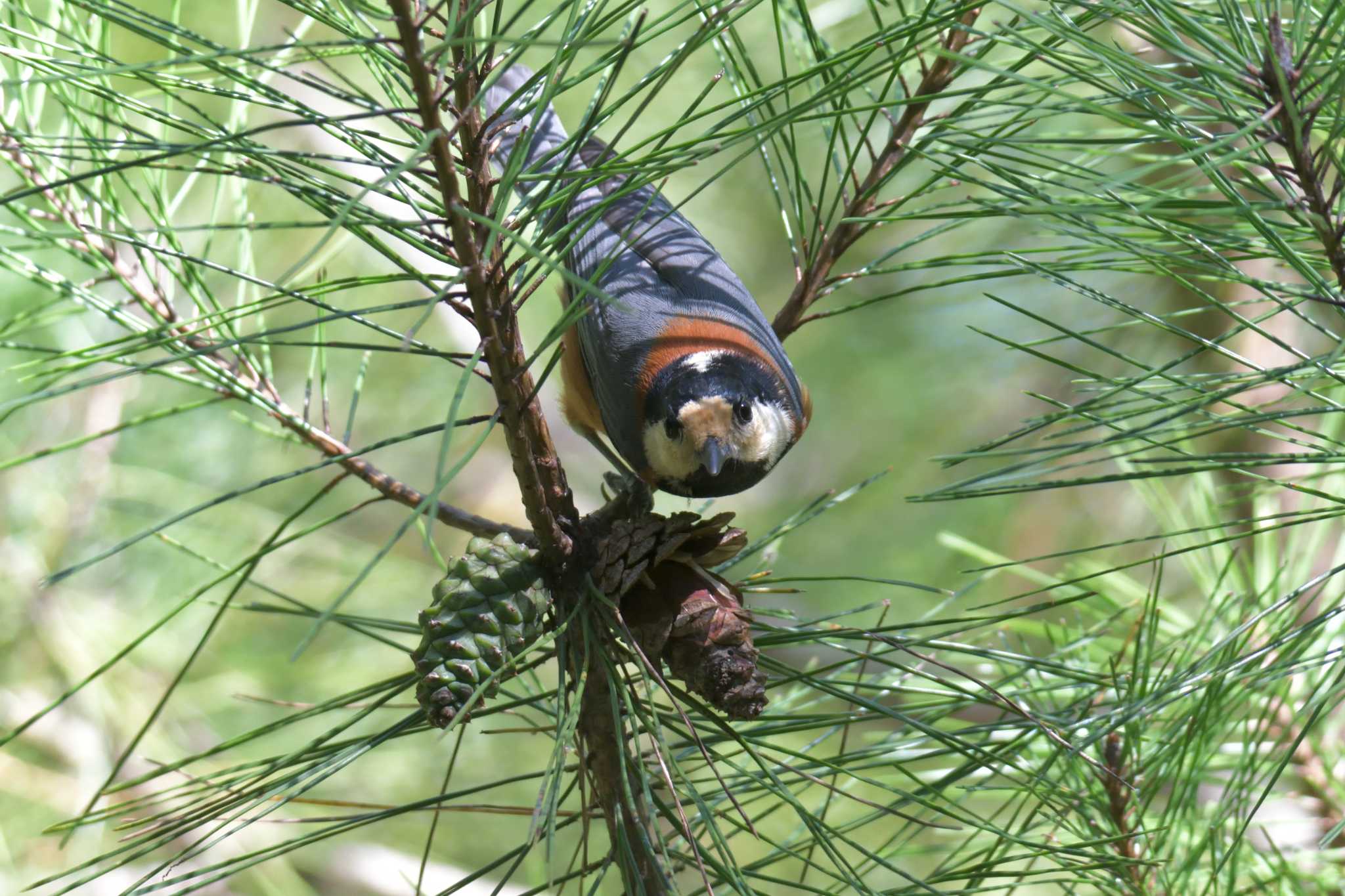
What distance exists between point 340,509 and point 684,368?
1941mm

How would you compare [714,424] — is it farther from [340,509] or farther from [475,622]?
[340,509]

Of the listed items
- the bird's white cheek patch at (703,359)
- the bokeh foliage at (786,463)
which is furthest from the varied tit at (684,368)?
the bokeh foliage at (786,463)

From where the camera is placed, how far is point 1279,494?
177 cm

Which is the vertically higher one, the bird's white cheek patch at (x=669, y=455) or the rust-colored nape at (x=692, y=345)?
the rust-colored nape at (x=692, y=345)

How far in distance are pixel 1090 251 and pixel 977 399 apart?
254 centimetres

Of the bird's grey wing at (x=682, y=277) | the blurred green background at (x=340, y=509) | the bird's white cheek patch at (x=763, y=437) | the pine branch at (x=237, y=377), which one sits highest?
the blurred green background at (x=340, y=509)

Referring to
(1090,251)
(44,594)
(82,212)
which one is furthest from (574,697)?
(44,594)

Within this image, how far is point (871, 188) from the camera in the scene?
1055 mm

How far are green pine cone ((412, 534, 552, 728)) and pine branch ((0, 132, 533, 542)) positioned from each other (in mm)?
85

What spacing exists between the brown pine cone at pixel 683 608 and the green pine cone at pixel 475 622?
0.25 feet

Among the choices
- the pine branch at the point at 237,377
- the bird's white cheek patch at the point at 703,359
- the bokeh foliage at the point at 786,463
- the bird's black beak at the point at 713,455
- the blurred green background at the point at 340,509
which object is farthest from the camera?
the blurred green background at the point at 340,509

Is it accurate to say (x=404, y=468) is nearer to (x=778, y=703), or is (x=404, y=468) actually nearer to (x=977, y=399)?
(x=977, y=399)

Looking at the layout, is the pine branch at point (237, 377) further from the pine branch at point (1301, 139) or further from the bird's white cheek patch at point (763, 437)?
the pine branch at point (1301, 139)

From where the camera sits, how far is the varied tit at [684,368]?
142 centimetres
